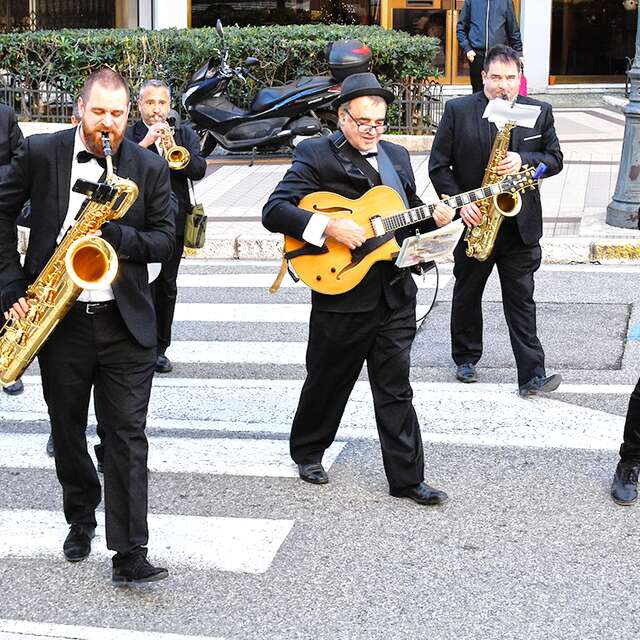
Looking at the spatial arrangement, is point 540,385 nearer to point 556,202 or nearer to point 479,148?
point 479,148

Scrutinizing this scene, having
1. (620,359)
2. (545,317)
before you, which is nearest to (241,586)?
(620,359)

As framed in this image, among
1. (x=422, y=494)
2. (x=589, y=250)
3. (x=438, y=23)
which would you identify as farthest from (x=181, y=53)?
(x=422, y=494)

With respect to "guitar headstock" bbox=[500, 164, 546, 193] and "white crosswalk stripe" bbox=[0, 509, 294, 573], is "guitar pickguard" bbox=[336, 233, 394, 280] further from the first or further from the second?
"white crosswalk stripe" bbox=[0, 509, 294, 573]

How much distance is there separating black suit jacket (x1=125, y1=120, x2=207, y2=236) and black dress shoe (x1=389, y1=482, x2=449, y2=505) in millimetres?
2582

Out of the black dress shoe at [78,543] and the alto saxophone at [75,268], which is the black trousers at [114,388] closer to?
the alto saxophone at [75,268]

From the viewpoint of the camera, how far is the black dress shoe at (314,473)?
6348mm

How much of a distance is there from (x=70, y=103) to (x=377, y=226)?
12.2 metres

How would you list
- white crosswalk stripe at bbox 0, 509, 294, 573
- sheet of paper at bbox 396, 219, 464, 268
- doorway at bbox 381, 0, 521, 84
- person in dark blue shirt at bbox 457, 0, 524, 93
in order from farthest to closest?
doorway at bbox 381, 0, 521, 84
person in dark blue shirt at bbox 457, 0, 524, 93
sheet of paper at bbox 396, 219, 464, 268
white crosswalk stripe at bbox 0, 509, 294, 573

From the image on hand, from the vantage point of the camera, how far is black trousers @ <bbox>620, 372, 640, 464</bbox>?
598 centimetres

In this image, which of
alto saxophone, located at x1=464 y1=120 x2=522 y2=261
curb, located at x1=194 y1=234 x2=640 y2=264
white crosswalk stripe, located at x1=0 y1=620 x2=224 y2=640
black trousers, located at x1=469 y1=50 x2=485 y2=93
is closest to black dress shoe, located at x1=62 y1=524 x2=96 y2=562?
white crosswalk stripe, located at x1=0 y1=620 x2=224 y2=640

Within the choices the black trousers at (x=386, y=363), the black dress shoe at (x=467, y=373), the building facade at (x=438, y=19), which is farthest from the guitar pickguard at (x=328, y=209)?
the building facade at (x=438, y=19)

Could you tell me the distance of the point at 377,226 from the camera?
5902mm

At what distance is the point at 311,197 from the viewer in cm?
Answer: 598

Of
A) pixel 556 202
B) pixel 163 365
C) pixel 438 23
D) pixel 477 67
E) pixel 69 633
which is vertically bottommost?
pixel 69 633
